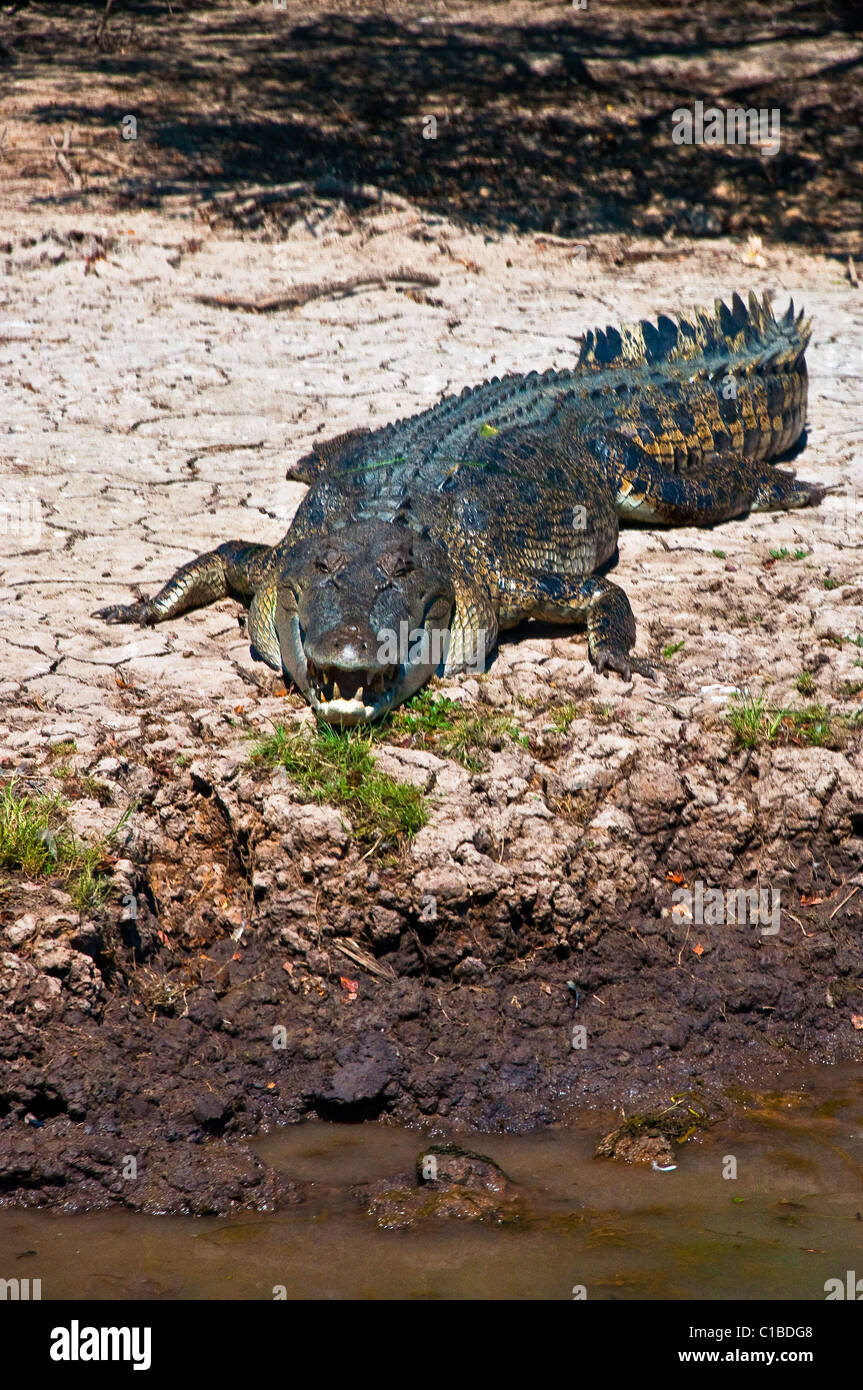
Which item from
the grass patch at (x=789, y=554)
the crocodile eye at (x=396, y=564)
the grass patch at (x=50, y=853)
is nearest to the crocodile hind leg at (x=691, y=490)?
the grass patch at (x=789, y=554)

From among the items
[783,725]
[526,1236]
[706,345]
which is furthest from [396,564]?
[706,345]

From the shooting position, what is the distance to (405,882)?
151 inches

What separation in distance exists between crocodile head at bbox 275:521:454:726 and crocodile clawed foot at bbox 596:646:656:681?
1.96 ft

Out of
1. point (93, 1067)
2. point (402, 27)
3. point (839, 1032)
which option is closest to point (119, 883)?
point (93, 1067)

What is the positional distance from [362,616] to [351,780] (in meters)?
0.58

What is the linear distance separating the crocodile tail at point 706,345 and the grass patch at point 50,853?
13.3ft

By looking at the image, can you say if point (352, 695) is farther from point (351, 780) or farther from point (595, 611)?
point (595, 611)

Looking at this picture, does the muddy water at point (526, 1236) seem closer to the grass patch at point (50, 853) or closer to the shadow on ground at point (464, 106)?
the grass patch at point (50, 853)

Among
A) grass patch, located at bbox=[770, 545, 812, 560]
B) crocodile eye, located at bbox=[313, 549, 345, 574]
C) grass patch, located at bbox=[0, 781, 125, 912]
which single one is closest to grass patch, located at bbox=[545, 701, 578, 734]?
crocodile eye, located at bbox=[313, 549, 345, 574]

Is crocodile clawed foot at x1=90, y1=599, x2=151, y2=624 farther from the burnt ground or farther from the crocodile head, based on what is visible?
the crocodile head

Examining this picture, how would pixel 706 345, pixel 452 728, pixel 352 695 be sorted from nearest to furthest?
pixel 352 695, pixel 452 728, pixel 706 345

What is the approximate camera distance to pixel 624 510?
6.00 metres

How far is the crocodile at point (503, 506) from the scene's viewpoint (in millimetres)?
4402

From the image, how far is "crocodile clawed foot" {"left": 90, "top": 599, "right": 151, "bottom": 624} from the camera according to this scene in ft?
16.2
